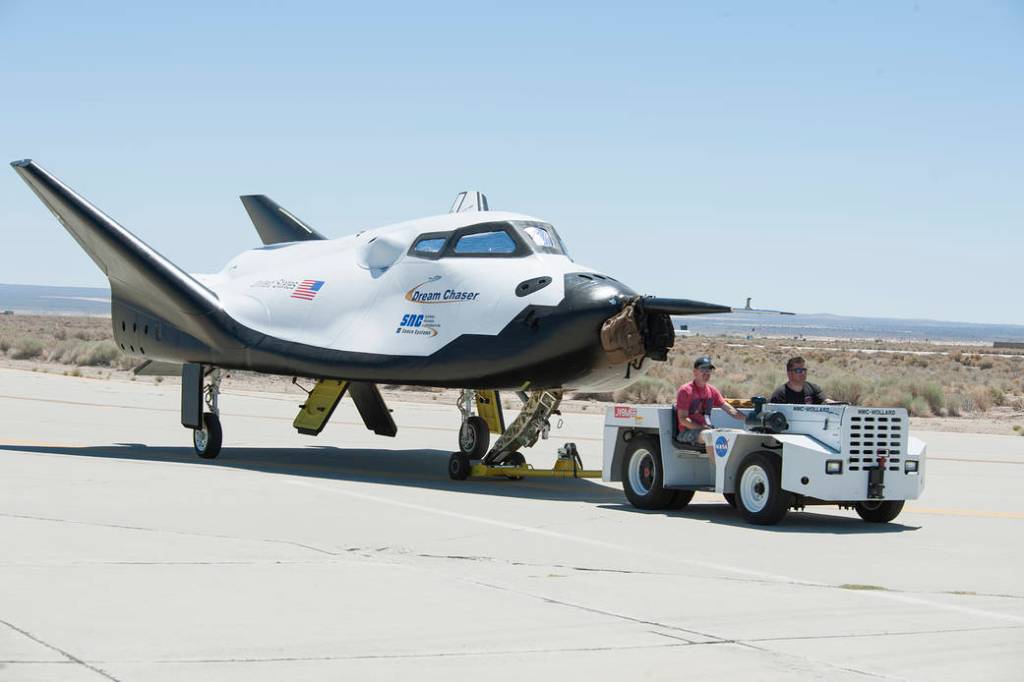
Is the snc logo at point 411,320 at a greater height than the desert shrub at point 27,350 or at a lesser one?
greater

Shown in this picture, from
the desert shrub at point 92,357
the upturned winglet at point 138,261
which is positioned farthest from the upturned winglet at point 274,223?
the desert shrub at point 92,357

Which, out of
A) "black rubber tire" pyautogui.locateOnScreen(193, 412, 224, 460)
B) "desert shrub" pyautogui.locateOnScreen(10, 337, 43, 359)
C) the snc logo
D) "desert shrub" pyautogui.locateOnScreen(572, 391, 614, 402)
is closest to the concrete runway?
"black rubber tire" pyautogui.locateOnScreen(193, 412, 224, 460)

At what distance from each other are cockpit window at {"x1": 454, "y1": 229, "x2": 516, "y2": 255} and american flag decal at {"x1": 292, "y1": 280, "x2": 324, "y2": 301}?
3.04 metres

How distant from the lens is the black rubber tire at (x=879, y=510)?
14891 millimetres

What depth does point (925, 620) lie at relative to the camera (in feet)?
29.6

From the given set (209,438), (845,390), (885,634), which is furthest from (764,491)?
(845,390)

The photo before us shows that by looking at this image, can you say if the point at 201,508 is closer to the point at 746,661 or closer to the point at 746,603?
the point at 746,603

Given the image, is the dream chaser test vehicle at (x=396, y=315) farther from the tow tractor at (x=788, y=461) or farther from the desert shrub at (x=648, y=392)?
the desert shrub at (x=648, y=392)

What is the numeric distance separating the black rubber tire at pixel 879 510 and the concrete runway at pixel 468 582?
17 centimetres

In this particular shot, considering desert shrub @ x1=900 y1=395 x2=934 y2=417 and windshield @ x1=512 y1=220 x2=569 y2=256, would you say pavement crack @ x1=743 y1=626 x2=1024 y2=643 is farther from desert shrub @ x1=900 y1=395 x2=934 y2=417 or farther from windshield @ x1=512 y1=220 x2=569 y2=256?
desert shrub @ x1=900 y1=395 x2=934 y2=417

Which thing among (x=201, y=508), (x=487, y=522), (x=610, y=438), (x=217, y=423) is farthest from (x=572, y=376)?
(x=217, y=423)

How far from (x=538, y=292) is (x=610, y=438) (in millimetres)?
2244

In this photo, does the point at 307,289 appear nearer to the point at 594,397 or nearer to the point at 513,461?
the point at 513,461

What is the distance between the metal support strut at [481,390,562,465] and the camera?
1817 centimetres
